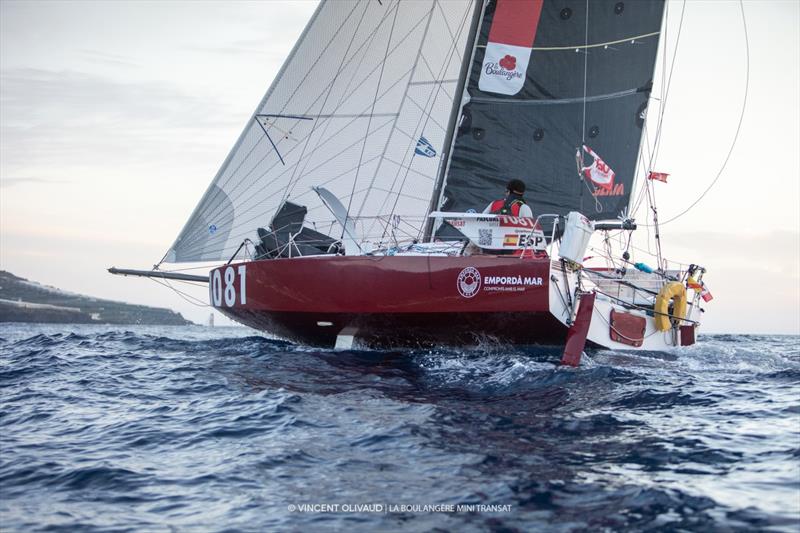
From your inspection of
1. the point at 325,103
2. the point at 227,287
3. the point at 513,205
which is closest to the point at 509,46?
the point at 325,103

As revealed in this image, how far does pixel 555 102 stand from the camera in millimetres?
12188

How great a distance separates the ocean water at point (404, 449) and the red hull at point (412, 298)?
532 mm

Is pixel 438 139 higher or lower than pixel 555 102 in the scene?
lower

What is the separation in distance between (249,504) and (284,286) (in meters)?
5.78

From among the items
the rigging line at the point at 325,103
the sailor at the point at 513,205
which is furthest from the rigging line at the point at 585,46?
the sailor at the point at 513,205

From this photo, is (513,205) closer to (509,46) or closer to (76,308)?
(509,46)

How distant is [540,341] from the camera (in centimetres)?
892

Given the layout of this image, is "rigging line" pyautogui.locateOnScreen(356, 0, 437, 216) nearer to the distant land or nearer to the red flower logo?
the red flower logo

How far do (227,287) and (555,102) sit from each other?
231 inches

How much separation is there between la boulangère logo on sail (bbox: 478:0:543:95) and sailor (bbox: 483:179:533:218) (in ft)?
8.17

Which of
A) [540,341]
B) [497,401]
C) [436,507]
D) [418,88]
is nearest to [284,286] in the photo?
[540,341]

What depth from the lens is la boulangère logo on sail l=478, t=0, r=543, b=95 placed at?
11.3 meters

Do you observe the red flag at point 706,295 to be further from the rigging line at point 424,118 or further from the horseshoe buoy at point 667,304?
the rigging line at point 424,118

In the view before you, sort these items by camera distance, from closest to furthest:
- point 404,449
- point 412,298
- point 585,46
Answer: point 404,449 → point 412,298 → point 585,46
